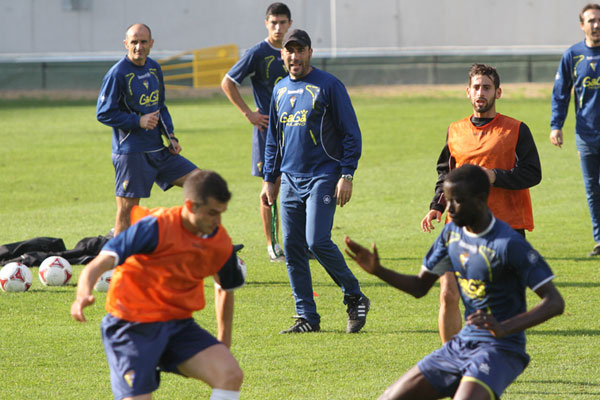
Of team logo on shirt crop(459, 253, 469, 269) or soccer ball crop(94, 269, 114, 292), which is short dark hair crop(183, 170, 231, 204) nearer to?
team logo on shirt crop(459, 253, 469, 269)

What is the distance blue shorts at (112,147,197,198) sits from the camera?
931cm

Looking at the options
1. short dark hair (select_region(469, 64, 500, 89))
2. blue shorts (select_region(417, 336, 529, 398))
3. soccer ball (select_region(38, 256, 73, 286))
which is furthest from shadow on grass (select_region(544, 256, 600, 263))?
blue shorts (select_region(417, 336, 529, 398))

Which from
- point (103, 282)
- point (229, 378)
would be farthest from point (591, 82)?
point (229, 378)

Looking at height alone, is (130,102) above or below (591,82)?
below

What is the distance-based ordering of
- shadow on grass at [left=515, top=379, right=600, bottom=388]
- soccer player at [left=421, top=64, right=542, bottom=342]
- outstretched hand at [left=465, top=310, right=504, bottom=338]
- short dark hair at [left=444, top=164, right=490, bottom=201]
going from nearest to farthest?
outstretched hand at [left=465, top=310, right=504, bottom=338], short dark hair at [left=444, top=164, right=490, bottom=201], shadow on grass at [left=515, top=379, right=600, bottom=388], soccer player at [left=421, top=64, right=542, bottom=342]

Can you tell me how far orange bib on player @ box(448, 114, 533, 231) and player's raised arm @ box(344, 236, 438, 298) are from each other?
5.22ft

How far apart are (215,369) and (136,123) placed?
495 centimetres

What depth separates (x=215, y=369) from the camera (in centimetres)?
467

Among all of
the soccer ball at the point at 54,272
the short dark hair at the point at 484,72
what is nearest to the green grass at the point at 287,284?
the soccer ball at the point at 54,272

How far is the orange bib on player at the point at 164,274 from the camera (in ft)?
15.5

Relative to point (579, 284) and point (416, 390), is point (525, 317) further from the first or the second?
point (579, 284)

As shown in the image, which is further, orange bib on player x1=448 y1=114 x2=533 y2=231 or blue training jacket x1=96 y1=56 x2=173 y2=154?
blue training jacket x1=96 y1=56 x2=173 y2=154

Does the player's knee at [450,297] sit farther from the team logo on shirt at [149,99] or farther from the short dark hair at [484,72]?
the team logo on shirt at [149,99]

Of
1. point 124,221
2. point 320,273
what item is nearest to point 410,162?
point 320,273
